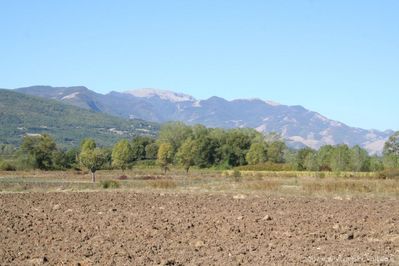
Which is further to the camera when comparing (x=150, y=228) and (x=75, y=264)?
(x=150, y=228)

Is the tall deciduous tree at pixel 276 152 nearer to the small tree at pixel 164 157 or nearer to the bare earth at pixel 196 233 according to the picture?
the small tree at pixel 164 157

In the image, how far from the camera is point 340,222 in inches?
876

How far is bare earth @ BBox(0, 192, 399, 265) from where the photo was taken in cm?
1502

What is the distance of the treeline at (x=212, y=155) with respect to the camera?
96.1 meters

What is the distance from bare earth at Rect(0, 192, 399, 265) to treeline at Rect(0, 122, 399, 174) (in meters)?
59.7

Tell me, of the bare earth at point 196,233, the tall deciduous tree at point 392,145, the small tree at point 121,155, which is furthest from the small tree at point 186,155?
the bare earth at point 196,233

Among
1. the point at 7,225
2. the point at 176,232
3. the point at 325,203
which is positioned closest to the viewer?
the point at 176,232

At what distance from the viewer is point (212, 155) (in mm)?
130625

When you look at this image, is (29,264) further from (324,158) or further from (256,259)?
(324,158)

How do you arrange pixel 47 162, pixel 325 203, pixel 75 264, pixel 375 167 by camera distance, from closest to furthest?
pixel 75 264
pixel 325 203
pixel 375 167
pixel 47 162

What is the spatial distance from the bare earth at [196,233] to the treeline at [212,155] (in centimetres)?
5967

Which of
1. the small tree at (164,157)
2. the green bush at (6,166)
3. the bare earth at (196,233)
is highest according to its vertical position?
the bare earth at (196,233)

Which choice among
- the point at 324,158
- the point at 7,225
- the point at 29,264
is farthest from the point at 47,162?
the point at 29,264

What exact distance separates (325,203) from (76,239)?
16810mm
